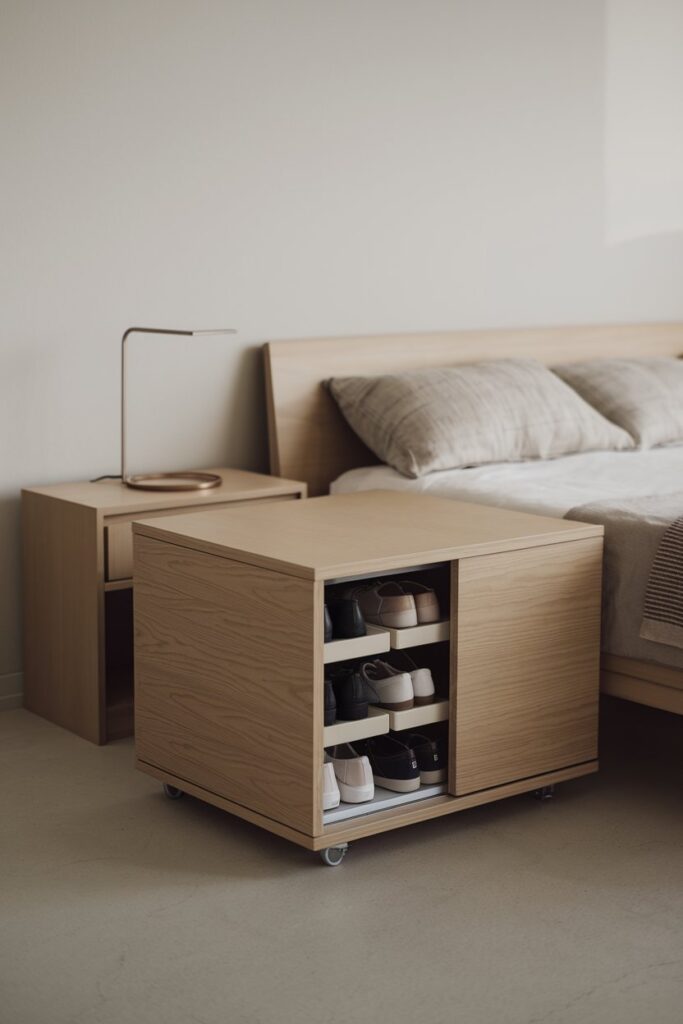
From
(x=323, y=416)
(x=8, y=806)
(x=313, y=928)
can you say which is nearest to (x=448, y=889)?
(x=313, y=928)

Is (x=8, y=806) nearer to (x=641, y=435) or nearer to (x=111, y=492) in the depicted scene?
(x=111, y=492)

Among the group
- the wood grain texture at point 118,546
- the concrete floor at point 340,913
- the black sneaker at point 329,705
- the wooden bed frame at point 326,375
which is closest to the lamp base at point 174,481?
the wood grain texture at point 118,546

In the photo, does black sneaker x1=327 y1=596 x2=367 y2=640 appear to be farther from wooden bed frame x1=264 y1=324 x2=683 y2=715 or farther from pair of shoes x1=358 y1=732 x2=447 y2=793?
wooden bed frame x1=264 y1=324 x2=683 y2=715

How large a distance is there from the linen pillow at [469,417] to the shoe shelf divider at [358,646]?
927mm

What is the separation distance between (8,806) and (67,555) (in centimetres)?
62

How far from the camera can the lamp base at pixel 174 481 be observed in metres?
2.92

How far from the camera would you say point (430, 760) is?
7.50ft

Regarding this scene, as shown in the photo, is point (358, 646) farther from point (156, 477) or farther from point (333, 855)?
point (156, 477)

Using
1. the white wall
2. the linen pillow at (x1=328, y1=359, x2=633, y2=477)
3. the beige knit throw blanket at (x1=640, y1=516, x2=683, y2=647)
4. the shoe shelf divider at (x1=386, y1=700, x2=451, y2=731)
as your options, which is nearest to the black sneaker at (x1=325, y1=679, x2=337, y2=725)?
the shoe shelf divider at (x1=386, y1=700, x2=451, y2=731)

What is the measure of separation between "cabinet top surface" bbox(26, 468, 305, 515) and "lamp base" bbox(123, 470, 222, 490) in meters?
0.01

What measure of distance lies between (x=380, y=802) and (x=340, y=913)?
26 cm

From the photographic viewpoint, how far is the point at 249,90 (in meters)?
3.22

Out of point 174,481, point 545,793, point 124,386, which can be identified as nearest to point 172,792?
point 545,793

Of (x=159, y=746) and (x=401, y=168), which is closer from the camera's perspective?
(x=159, y=746)
